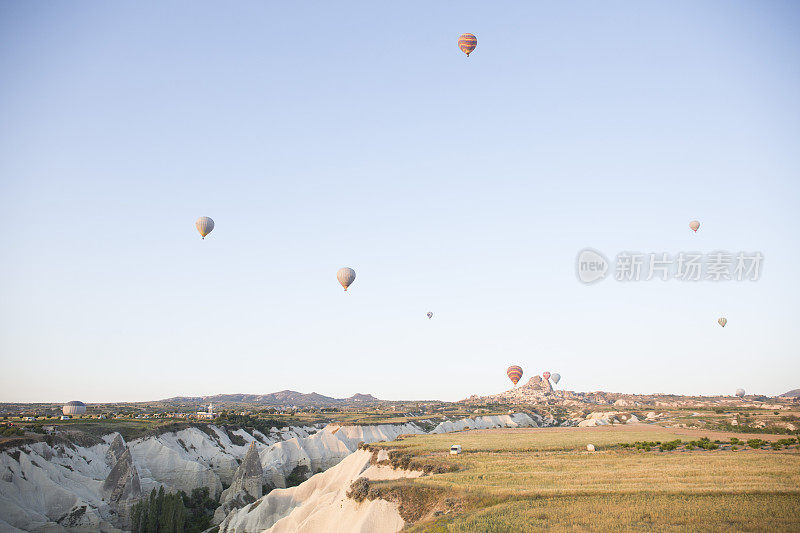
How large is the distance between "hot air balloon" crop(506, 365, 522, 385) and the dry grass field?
122 meters

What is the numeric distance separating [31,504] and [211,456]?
3365 centimetres

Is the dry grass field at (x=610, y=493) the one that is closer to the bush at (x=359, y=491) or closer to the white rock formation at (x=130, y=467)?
the bush at (x=359, y=491)

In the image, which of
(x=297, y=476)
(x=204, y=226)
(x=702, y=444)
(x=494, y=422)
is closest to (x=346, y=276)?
(x=204, y=226)

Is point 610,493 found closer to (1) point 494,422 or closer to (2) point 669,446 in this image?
(2) point 669,446

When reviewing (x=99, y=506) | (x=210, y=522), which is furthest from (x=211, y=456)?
(x=99, y=506)

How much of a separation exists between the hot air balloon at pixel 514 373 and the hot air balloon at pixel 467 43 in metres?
123

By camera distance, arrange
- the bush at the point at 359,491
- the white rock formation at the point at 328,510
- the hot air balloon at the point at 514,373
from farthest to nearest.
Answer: the hot air balloon at the point at 514,373 < the bush at the point at 359,491 < the white rock formation at the point at 328,510

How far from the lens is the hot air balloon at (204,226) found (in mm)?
69312

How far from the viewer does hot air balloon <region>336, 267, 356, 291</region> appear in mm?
76375

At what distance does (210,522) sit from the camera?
6138 cm

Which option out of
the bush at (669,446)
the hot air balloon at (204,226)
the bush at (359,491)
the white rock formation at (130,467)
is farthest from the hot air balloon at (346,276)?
the bush at (669,446)

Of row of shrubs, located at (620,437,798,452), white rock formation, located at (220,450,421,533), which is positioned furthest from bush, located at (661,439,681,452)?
white rock formation, located at (220,450,421,533)

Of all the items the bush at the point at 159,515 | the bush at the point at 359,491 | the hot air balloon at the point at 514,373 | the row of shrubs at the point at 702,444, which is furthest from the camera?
the hot air balloon at the point at 514,373

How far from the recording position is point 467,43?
69.6 meters
